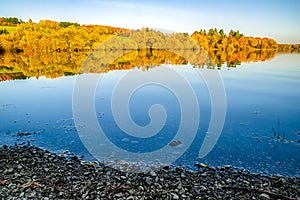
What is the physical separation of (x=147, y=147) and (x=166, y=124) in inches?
129

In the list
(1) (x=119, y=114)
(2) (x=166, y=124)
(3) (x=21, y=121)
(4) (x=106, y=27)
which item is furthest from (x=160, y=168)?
(4) (x=106, y=27)

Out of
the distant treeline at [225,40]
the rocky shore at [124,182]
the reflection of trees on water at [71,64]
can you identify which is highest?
the distant treeline at [225,40]

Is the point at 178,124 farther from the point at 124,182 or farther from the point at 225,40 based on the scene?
the point at 225,40

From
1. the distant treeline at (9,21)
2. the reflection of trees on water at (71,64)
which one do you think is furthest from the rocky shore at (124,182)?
the distant treeline at (9,21)

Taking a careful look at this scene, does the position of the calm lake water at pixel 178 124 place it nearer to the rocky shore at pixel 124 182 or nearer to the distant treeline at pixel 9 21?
the rocky shore at pixel 124 182

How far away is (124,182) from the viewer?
7648 mm

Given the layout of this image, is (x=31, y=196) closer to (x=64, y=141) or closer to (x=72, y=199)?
(x=72, y=199)

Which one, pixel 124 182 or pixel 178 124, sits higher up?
pixel 178 124

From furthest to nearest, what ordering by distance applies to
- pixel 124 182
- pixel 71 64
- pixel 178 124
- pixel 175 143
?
pixel 71 64 < pixel 178 124 < pixel 175 143 < pixel 124 182

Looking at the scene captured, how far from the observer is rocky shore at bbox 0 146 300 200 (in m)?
6.86

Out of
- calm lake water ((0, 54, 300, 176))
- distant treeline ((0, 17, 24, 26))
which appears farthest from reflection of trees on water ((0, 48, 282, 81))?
distant treeline ((0, 17, 24, 26))

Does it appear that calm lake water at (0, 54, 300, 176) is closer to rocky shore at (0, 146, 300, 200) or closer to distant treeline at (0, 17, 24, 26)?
rocky shore at (0, 146, 300, 200)

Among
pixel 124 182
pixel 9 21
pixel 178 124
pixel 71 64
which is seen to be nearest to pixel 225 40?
pixel 71 64

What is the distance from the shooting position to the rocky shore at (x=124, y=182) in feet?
22.5
